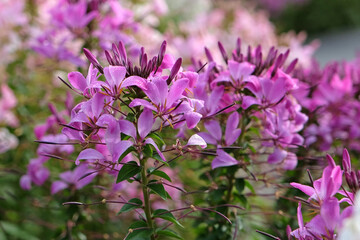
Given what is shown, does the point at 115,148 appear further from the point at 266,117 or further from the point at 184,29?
the point at 184,29

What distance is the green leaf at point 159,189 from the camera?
69 centimetres

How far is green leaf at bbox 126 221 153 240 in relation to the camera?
0.69m

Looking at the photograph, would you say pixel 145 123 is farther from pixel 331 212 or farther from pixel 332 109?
pixel 332 109

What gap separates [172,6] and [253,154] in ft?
7.30

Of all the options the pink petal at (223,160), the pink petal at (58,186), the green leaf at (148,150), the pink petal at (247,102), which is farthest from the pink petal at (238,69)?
the pink petal at (58,186)

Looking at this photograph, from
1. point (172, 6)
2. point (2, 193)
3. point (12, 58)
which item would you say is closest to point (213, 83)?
point (2, 193)

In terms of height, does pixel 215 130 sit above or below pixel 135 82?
below

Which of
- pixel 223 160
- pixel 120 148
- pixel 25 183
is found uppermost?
pixel 120 148

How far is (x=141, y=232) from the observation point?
2.34ft

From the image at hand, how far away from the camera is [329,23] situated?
5410 millimetres

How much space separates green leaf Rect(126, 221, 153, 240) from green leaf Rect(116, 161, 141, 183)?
0.10 metres

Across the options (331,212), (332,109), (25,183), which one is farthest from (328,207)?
(25,183)

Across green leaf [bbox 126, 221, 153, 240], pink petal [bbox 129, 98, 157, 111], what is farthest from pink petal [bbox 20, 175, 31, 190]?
pink petal [bbox 129, 98, 157, 111]

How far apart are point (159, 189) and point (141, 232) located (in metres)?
0.08
